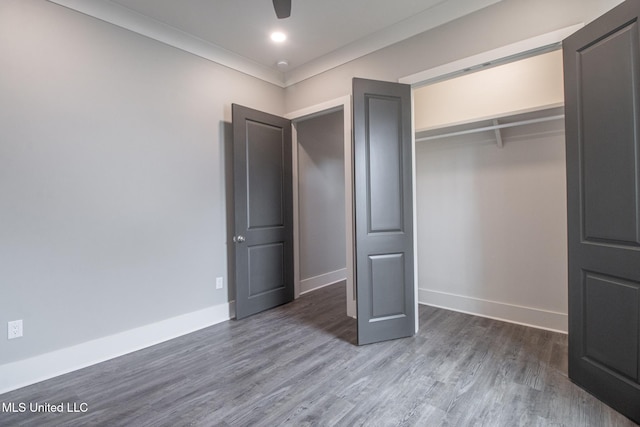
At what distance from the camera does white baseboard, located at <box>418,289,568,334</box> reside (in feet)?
9.28

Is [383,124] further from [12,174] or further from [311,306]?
[12,174]

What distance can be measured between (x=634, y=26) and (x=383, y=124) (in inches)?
61.6

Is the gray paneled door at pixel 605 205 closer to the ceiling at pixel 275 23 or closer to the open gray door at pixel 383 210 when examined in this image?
the ceiling at pixel 275 23

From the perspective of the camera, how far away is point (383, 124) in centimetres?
271

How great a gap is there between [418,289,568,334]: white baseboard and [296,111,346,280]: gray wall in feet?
5.21

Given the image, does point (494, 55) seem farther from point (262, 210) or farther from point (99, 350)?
point (99, 350)

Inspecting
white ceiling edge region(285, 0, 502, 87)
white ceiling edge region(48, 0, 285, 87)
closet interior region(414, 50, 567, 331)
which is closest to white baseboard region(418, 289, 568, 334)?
closet interior region(414, 50, 567, 331)

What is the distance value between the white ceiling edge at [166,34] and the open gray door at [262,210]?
0.58 m

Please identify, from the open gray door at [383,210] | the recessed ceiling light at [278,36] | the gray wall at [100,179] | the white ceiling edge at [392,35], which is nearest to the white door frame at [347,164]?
the white ceiling edge at [392,35]

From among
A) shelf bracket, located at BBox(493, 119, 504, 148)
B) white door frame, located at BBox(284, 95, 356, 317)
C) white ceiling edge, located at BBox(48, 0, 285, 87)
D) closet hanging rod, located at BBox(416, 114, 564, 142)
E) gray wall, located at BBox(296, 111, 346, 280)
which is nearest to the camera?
white ceiling edge, located at BBox(48, 0, 285, 87)

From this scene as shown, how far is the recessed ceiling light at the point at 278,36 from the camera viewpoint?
3.00 m

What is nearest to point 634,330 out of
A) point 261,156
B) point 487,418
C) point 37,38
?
point 487,418

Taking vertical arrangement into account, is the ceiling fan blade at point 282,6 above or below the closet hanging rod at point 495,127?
above

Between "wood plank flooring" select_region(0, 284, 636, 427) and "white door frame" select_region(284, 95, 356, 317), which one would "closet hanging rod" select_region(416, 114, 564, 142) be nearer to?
"white door frame" select_region(284, 95, 356, 317)
